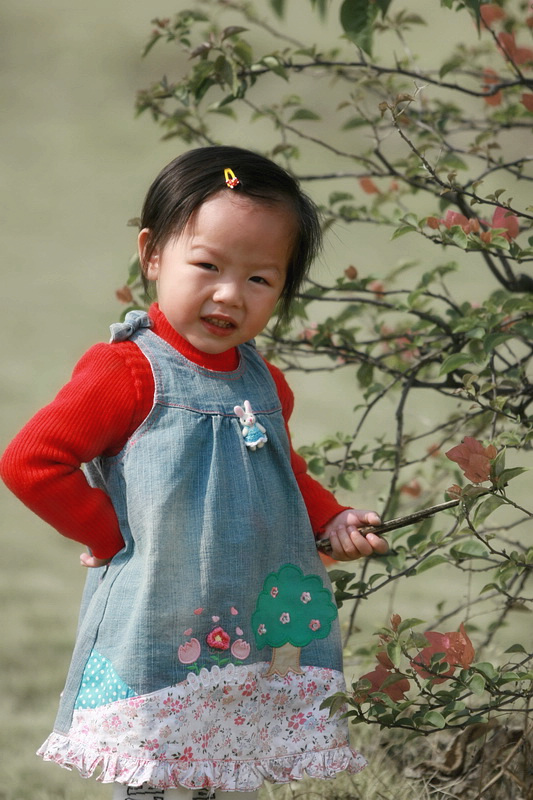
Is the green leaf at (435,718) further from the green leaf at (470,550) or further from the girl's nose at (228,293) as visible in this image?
the girl's nose at (228,293)

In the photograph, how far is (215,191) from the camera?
163 cm

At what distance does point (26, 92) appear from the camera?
32.8 feet

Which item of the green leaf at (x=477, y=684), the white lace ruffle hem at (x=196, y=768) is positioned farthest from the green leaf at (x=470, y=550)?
the white lace ruffle hem at (x=196, y=768)

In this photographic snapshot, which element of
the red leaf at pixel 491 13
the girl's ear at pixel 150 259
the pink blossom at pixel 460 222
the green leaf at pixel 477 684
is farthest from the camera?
the red leaf at pixel 491 13

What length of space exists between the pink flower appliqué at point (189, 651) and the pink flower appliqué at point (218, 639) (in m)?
0.02

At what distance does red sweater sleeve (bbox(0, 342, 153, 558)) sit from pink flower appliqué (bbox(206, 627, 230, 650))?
19 centimetres

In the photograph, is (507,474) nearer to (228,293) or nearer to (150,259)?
(228,293)

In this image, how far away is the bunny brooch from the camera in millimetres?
1650

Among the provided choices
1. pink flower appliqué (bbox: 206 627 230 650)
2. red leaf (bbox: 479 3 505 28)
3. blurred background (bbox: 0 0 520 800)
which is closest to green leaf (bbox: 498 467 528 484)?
pink flower appliqué (bbox: 206 627 230 650)

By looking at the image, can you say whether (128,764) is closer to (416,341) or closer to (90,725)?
(90,725)

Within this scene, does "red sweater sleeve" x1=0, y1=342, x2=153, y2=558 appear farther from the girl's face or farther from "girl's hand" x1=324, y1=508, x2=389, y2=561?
"girl's hand" x1=324, y1=508, x2=389, y2=561

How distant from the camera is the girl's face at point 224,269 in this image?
1.61 meters

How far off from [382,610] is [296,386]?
2.76 meters

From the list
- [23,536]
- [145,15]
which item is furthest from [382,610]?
[145,15]
